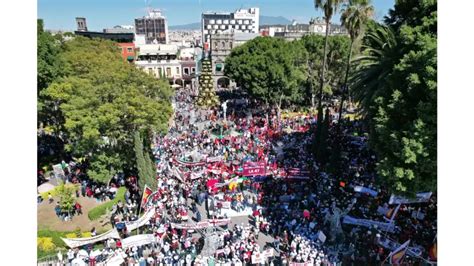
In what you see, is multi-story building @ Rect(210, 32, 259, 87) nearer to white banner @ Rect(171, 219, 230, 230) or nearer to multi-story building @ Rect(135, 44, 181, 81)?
multi-story building @ Rect(135, 44, 181, 81)

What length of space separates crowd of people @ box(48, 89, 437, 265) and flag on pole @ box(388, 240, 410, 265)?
2.54 ft

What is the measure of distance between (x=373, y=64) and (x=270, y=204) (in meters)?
12.5

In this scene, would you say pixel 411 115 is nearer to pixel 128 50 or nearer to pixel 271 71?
pixel 271 71

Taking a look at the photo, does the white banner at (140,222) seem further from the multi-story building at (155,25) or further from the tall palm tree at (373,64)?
the multi-story building at (155,25)

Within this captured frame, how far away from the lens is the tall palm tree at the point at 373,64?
22031 mm

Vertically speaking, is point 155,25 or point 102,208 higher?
point 155,25

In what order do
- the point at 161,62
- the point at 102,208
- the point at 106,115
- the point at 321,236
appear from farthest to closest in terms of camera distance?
the point at 161,62 < the point at 106,115 < the point at 102,208 < the point at 321,236

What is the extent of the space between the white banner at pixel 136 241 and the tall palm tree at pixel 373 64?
50.4 feet

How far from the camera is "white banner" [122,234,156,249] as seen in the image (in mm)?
16938

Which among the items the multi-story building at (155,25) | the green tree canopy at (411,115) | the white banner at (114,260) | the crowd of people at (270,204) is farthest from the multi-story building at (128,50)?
the multi-story building at (155,25)

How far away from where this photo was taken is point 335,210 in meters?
19.1

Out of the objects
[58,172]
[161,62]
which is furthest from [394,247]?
[161,62]

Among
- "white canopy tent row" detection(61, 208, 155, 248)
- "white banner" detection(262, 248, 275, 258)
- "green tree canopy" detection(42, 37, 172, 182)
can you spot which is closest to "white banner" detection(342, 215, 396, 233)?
"white banner" detection(262, 248, 275, 258)

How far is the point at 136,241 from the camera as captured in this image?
17078 mm
